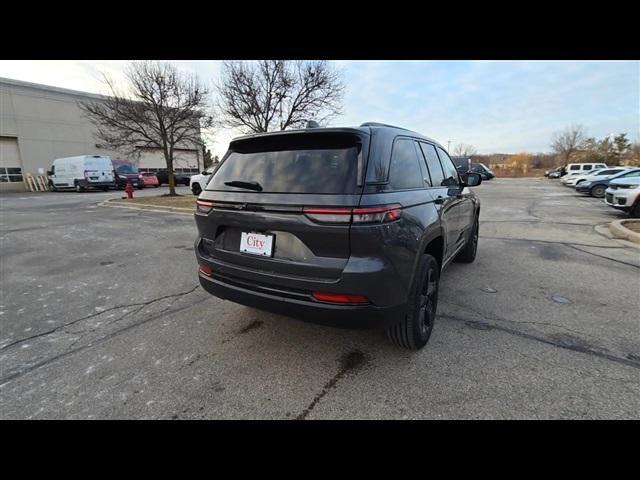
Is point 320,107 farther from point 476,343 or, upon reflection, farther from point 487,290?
point 476,343

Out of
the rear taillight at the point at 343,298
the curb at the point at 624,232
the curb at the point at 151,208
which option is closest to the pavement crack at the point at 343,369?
the rear taillight at the point at 343,298

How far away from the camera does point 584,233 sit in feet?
25.3

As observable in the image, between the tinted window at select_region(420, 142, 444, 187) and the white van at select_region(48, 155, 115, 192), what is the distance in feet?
84.0

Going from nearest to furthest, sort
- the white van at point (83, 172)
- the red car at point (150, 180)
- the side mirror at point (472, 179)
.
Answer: the side mirror at point (472, 179) < the white van at point (83, 172) < the red car at point (150, 180)

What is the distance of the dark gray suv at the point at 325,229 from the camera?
2043 millimetres

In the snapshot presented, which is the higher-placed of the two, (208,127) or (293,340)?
(208,127)

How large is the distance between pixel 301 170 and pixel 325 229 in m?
0.53

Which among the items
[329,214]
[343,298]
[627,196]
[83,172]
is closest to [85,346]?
[343,298]

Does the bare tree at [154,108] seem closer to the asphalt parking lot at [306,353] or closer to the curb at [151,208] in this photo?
the curb at [151,208]

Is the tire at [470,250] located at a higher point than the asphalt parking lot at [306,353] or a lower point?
higher

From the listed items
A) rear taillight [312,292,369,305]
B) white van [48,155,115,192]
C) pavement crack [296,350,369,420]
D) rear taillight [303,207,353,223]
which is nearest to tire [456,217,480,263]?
pavement crack [296,350,369,420]

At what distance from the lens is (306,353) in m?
2.69
